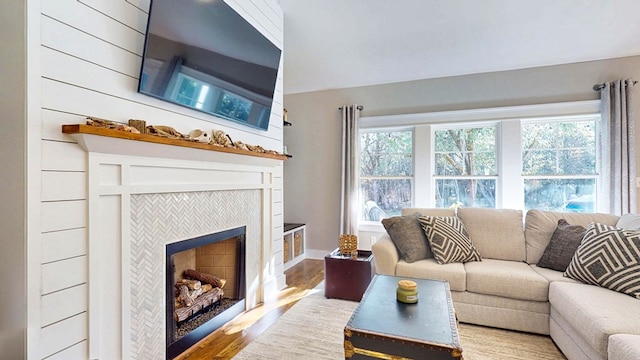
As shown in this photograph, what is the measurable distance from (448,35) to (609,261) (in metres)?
2.38

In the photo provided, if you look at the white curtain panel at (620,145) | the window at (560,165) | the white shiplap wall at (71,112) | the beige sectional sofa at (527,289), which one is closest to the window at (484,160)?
the window at (560,165)

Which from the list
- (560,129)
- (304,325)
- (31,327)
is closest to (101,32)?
(31,327)

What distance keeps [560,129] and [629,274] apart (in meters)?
2.35

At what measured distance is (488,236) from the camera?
278 cm

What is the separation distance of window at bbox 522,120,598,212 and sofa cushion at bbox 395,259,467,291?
2024mm

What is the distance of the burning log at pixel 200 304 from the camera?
211 cm

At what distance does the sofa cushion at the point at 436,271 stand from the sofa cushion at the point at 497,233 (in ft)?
1.48

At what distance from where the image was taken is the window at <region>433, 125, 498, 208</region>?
12.7 feet

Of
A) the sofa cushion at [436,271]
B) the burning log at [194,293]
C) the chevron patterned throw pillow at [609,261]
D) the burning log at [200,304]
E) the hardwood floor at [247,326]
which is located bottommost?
the hardwood floor at [247,326]

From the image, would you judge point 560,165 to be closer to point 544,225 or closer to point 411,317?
point 544,225

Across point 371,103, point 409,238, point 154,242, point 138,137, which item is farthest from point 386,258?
point 371,103

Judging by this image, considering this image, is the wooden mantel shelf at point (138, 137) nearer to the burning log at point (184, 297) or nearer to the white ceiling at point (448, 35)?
the burning log at point (184, 297)

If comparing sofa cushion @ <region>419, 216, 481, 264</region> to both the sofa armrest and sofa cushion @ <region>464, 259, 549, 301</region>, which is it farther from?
the sofa armrest

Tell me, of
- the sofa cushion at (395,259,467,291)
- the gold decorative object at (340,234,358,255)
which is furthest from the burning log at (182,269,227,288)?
the sofa cushion at (395,259,467,291)
